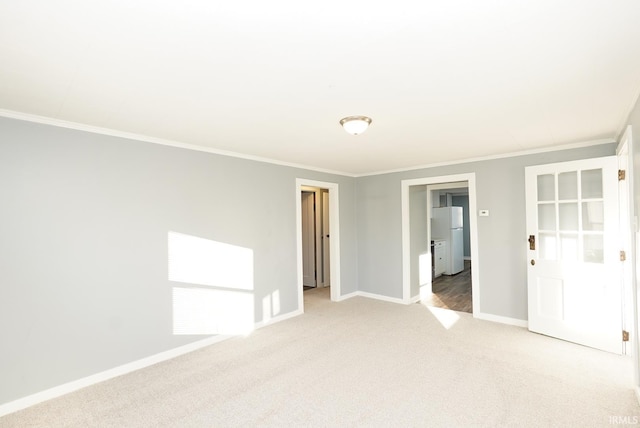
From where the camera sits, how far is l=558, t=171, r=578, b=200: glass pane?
11.5 ft

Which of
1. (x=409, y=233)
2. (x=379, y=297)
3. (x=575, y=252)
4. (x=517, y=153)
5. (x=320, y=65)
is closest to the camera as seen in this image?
(x=320, y=65)

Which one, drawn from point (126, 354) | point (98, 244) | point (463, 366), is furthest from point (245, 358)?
point (463, 366)

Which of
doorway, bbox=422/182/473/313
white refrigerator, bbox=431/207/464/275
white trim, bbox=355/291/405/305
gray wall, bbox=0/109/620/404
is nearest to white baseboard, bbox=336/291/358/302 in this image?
white trim, bbox=355/291/405/305

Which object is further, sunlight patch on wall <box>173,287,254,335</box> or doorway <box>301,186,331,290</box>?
doorway <box>301,186,331,290</box>

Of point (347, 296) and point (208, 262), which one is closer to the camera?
point (208, 262)

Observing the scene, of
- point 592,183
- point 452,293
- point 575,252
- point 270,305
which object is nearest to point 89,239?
point 270,305

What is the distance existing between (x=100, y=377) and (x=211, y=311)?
1.11m

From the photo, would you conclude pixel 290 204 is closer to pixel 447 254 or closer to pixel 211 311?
pixel 211 311

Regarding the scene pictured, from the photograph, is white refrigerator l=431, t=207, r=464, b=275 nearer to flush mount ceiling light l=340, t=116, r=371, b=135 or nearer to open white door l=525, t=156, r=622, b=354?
open white door l=525, t=156, r=622, b=354

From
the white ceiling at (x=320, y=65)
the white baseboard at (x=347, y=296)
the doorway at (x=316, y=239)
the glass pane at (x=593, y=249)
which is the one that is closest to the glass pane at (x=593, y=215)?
the glass pane at (x=593, y=249)

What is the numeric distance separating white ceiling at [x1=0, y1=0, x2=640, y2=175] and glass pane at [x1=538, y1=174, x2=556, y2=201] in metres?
0.82

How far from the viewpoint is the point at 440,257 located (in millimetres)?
7312

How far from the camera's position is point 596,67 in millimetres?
1819

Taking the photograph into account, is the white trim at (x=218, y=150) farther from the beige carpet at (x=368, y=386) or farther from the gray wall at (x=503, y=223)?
the beige carpet at (x=368, y=386)
